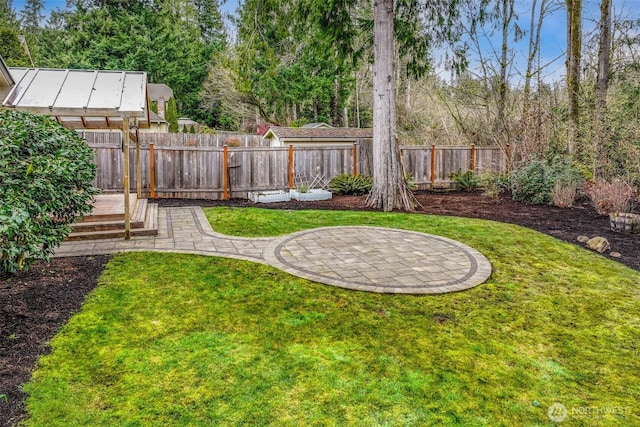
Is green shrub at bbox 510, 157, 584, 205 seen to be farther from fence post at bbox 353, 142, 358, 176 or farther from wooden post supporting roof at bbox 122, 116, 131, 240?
wooden post supporting roof at bbox 122, 116, 131, 240

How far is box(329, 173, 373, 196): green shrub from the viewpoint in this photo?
39.0 ft

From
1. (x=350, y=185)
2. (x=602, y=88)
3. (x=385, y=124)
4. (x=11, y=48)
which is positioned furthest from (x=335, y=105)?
(x=11, y=48)

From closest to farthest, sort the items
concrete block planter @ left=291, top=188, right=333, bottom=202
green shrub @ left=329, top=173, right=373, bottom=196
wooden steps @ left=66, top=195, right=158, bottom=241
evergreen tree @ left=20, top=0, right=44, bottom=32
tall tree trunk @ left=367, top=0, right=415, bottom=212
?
wooden steps @ left=66, top=195, right=158, bottom=241 → tall tree trunk @ left=367, top=0, right=415, bottom=212 → concrete block planter @ left=291, top=188, right=333, bottom=202 → green shrub @ left=329, top=173, right=373, bottom=196 → evergreen tree @ left=20, top=0, right=44, bottom=32

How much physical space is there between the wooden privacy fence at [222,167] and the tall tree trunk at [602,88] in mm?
3024

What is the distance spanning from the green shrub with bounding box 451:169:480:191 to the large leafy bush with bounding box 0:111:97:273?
1102 cm

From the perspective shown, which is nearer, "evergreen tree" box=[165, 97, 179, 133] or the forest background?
the forest background

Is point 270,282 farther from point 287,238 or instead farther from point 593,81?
point 593,81

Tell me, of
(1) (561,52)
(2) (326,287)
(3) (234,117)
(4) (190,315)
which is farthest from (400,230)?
(3) (234,117)

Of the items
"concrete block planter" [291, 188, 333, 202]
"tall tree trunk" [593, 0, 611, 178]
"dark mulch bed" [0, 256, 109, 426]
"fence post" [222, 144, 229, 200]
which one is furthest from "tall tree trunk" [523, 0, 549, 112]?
"dark mulch bed" [0, 256, 109, 426]

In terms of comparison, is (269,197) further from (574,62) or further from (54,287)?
(574,62)

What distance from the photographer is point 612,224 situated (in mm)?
7402

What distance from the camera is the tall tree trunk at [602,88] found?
10250mm

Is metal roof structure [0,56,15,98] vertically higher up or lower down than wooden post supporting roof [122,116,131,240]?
higher up

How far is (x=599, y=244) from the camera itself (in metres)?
6.27
